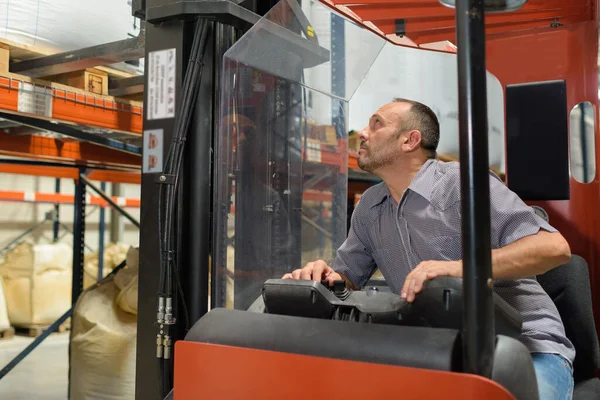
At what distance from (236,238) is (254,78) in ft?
2.33

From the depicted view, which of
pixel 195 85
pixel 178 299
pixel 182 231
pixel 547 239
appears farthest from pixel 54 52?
pixel 547 239

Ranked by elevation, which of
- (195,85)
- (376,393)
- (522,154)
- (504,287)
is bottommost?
(376,393)

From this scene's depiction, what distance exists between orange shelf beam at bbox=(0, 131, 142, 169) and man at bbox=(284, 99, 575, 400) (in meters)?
2.75

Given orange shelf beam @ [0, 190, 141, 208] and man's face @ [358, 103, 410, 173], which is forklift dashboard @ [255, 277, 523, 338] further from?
orange shelf beam @ [0, 190, 141, 208]

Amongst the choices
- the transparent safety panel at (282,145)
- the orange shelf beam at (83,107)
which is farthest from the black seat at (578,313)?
the orange shelf beam at (83,107)

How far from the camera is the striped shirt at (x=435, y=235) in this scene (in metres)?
2.07

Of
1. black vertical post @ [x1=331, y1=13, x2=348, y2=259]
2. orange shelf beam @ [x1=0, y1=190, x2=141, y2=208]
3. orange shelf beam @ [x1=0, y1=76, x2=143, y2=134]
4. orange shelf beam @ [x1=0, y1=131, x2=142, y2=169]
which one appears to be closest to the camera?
orange shelf beam @ [x1=0, y1=76, x2=143, y2=134]

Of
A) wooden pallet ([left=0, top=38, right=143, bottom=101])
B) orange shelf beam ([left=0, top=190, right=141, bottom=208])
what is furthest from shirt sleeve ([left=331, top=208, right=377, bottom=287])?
orange shelf beam ([left=0, top=190, right=141, bottom=208])

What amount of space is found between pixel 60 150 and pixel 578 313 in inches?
144

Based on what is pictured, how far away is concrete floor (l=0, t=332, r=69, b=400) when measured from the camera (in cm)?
486

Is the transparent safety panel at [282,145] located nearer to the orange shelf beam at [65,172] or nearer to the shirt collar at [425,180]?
the shirt collar at [425,180]

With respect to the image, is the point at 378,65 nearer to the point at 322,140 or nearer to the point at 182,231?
the point at 322,140

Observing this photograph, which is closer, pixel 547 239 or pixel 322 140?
pixel 547 239

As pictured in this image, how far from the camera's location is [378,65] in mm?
5516
